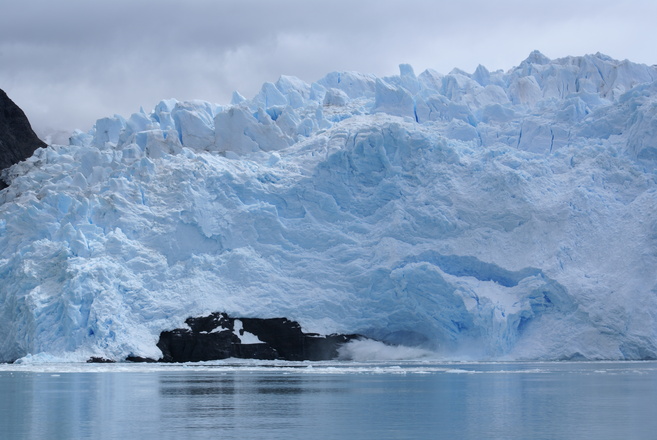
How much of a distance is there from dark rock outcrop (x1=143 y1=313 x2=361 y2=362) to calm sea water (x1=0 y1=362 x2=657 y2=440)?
218 inches

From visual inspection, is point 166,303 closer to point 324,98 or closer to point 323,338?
point 323,338

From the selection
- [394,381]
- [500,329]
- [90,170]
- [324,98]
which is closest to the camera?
[394,381]

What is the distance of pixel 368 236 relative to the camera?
33.1 m

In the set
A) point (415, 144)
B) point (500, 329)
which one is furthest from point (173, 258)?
point (500, 329)

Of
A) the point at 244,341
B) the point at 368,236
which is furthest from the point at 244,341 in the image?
the point at 368,236

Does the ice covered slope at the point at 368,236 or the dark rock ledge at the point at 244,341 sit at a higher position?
the ice covered slope at the point at 368,236

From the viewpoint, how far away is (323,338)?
31422 millimetres

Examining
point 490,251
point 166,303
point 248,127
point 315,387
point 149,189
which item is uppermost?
point 248,127

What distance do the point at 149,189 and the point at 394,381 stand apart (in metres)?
15.1

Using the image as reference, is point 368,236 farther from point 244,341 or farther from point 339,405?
point 339,405

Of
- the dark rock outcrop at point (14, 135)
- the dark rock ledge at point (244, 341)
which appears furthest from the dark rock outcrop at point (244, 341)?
the dark rock outcrop at point (14, 135)

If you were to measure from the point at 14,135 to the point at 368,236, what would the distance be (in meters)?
20.3

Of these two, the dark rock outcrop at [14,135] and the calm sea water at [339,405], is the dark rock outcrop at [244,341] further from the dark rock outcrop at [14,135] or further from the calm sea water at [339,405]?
the dark rock outcrop at [14,135]

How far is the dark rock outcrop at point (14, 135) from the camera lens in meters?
41.9
